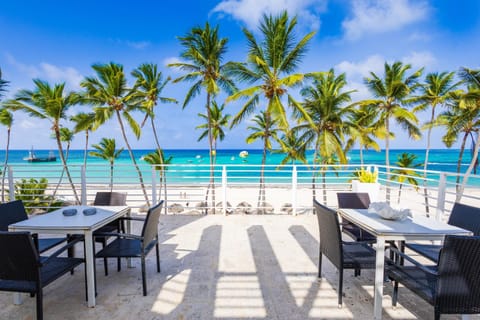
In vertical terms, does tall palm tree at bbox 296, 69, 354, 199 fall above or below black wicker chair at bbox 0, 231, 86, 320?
above

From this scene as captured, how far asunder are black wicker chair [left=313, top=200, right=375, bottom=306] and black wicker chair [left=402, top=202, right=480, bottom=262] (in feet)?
1.47

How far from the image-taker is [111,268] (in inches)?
106

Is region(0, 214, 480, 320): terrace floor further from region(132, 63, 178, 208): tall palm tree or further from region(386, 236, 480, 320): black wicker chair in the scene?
region(132, 63, 178, 208): tall palm tree

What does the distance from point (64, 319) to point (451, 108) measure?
648 inches

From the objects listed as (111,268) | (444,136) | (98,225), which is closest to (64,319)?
(98,225)

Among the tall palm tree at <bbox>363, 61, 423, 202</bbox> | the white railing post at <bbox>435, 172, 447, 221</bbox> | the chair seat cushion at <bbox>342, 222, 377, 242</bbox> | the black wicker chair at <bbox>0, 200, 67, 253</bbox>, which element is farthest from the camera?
the tall palm tree at <bbox>363, 61, 423, 202</bbox>

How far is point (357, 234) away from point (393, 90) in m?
10.8

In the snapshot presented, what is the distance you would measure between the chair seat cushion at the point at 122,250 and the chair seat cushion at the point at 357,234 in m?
2.20

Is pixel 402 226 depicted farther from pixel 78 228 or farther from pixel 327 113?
pixel 327 113

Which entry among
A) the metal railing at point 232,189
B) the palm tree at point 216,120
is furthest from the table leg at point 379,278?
the palm tree at point 216,120

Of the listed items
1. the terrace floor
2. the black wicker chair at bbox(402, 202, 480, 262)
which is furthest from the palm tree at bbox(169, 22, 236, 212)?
the black wicker chair at bbox(402, 202, 480, 262)

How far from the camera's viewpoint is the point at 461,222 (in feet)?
6.89

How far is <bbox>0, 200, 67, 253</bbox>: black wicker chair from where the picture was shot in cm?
218

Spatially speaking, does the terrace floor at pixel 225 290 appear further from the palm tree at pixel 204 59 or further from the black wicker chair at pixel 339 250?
the palm tree at pixel 204 59
